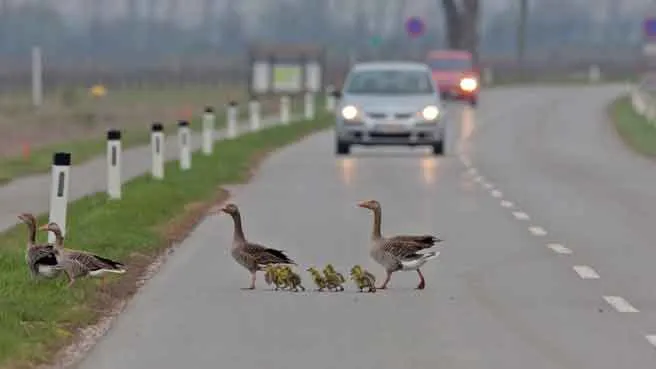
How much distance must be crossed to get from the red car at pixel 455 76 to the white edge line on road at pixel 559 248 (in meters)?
49.6

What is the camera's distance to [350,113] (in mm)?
37156

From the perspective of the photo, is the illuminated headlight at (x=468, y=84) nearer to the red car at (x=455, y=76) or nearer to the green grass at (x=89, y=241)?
the red car at (x=455, y=76)

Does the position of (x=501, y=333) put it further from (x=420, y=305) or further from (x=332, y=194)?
(x=332, y=194)

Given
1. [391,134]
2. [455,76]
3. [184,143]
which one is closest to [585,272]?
[184,143]

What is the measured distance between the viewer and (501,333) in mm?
12367

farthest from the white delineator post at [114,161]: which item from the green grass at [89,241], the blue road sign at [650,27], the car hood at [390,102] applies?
Answer: the blue road sign at [650,27]

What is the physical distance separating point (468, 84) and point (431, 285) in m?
54.0

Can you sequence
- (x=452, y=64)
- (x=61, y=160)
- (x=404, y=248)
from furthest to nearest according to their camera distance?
(x=452, y=64)
(x=61, y=160)
(x=404, y=248)

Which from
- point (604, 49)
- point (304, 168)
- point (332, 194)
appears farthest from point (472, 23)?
point (604, 49)

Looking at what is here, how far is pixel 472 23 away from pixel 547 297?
79.0 m

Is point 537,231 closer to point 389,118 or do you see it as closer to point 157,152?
point 157,152

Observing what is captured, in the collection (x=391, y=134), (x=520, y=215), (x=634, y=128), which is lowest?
(x=634, y=128)

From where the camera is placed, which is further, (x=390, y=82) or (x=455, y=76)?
(x=455, y=76)

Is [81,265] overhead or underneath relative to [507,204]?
overhead
